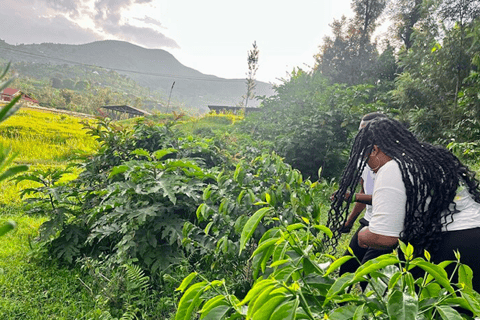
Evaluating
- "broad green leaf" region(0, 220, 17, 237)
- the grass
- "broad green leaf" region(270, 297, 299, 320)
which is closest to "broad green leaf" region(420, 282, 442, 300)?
"broad green leaf" region(270, 297, 299, 320)

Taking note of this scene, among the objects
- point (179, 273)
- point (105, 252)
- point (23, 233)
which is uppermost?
point (179, 273)

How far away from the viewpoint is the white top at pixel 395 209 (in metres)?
1.62

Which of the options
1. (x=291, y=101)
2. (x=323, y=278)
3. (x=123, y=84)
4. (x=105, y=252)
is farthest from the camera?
(x=123, y=84)

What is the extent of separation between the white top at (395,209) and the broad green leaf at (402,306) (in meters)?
1.05

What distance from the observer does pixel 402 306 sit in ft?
2.11

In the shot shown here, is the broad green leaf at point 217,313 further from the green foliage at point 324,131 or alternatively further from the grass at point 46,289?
the green foliage at point 324,131

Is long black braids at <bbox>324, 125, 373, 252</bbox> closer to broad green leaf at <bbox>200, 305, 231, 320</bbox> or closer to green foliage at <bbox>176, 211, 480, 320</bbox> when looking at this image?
green foliage at <bbox>176, 211, 480, 320</bbox>

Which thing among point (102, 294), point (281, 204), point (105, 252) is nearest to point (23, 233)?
point (105, 252)

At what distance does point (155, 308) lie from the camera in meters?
2.21

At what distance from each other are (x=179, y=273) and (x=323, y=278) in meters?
1.72

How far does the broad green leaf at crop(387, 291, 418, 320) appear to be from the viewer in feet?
2.05

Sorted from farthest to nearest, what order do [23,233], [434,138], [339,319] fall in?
[434,138]
[23,233]
[339,319]

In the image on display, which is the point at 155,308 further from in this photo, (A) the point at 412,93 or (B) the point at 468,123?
(A) the point at 412,93

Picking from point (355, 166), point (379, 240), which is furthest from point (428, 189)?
point (355, 166)
